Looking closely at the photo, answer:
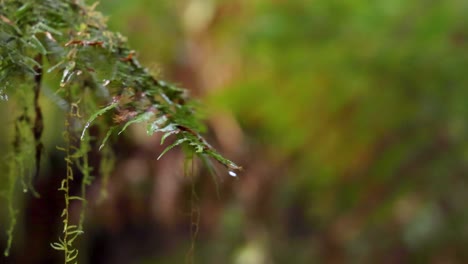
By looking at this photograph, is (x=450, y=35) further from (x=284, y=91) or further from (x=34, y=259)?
(x=34, y=259)

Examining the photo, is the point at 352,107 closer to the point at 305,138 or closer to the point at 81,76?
the point at 305,138

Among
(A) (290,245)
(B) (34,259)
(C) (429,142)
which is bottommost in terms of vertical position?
(B) (34,259)

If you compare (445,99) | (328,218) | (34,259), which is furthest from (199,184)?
(445,99)

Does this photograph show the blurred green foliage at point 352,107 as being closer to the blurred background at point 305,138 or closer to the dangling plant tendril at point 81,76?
the blurred background at point 305,138

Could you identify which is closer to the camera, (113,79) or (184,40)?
(113,79)

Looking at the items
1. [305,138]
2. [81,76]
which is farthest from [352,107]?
[81,76]
